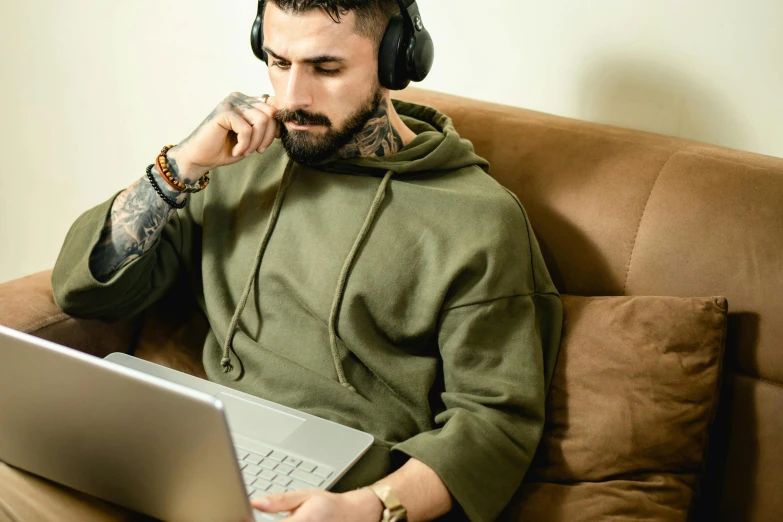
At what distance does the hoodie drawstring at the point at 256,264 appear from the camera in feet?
4.41

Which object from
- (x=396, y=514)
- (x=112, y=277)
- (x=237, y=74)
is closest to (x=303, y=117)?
(x=112, y=277)

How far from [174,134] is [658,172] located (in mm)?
1351

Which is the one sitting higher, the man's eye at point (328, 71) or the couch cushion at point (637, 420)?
the man's eye at point (328, 71)

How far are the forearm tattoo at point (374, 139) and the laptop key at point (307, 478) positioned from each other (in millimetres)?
538

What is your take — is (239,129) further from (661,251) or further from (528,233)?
(661,251)

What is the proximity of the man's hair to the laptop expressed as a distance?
0.62 metres

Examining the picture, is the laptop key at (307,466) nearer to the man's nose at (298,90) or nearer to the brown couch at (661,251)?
the brown couch at (661,251)

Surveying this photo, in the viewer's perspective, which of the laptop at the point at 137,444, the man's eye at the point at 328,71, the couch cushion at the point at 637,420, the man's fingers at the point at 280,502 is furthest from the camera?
the man's eye at the point at 328,71

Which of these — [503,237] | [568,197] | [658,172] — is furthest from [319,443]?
[658,172]

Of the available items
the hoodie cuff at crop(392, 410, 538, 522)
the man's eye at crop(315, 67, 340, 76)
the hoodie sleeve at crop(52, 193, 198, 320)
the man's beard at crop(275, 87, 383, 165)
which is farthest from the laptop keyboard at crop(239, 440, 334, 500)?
the man's eye at crop(315, 67, 340, 76)

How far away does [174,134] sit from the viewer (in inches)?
87.0

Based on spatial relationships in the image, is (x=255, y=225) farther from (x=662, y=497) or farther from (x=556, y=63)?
(x=662, y=497)

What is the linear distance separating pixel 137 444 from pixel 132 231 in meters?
0.49

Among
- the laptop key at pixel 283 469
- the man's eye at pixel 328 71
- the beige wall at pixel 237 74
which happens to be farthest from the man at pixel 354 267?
the beige wall at pixel 237 74
